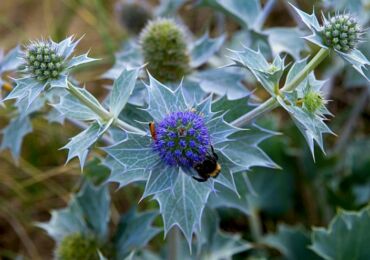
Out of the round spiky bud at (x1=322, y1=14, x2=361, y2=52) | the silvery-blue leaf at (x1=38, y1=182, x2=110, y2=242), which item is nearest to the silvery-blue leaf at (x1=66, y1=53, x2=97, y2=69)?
the round spiky bud at (x1=322, y1=14, x2=361, y2=52)

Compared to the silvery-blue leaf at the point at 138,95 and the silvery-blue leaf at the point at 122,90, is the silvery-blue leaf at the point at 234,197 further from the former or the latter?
the silvery-blue leaf at the point at 122,90

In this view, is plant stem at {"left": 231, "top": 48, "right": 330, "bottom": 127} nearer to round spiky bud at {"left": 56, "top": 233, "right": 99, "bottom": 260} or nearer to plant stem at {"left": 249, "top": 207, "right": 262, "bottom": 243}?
round spiky bud at {"left": 56, "top": 233, "right": 99, "bottom": 260}

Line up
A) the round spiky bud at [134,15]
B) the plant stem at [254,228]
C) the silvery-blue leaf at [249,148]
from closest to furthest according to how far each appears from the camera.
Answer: the silvery-blue leaf at [249,148]
the plant stem at [254,228]
the round spiky bud at [134,15]

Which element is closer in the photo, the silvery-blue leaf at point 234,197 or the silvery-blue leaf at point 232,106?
the silvery-blue leaf at point 232,106

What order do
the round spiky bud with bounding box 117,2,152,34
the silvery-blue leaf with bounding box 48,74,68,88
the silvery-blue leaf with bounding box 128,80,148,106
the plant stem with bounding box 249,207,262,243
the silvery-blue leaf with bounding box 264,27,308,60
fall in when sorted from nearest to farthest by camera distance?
the silvery-blue leaf with bounding box 48,74,68,88 → the silvery-blue leaf with bounding box 128,80,148,106 → the silvery-blue leaf with bounding box 264,27,308,60 → the plant stem with bounding box 249,207,262,243 → the round spiky bud with bounding box 117,2,152,34

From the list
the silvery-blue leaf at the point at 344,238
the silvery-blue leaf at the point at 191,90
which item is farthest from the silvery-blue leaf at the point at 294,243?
the silvery-blue leaf at the point at 191,90

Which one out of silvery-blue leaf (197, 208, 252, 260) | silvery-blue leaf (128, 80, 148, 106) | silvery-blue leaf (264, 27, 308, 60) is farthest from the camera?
silvery-blue leaf (264, 27, 308, 60)
